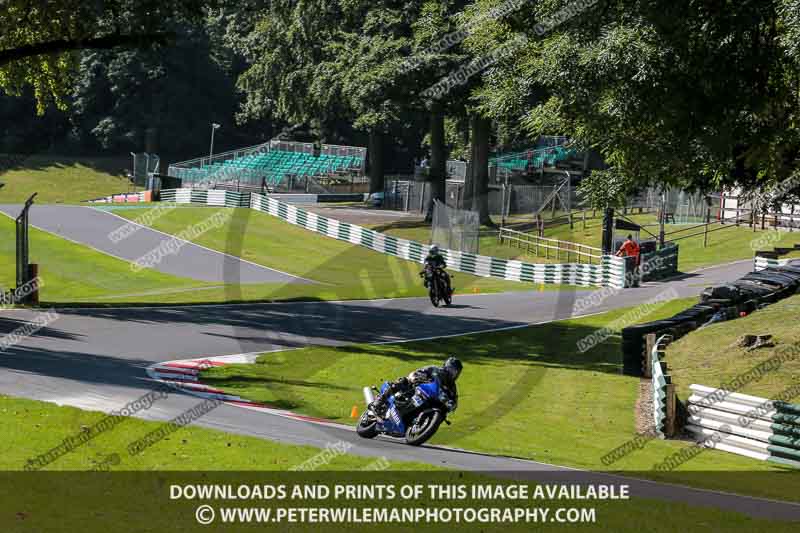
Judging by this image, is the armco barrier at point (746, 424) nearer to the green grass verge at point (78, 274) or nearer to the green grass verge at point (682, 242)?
the green grass verge at point (78, 274)

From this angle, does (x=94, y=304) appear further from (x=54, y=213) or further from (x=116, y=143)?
(x=116, y=143)

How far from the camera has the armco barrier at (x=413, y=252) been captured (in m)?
41.2

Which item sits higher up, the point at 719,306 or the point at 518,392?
the point at 719,306

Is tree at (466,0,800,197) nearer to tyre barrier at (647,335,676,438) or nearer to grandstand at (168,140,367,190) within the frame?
tyre barrier at (647,335,676,438)

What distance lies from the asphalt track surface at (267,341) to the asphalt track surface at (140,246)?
1096cm

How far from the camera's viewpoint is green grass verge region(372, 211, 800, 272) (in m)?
47.4

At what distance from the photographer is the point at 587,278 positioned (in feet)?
136

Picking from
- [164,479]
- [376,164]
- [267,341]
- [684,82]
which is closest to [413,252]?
[267,341]

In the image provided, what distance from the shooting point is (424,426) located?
1508cm

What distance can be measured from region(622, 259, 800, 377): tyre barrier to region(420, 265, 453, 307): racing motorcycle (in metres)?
7.52

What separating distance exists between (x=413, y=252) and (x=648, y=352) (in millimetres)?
26614

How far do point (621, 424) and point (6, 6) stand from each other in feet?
60.9

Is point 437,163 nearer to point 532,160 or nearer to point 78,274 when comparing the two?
point 532,160

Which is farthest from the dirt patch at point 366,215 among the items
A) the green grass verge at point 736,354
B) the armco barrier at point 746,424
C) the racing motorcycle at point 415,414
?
the racing motorcycle at point 415,414
